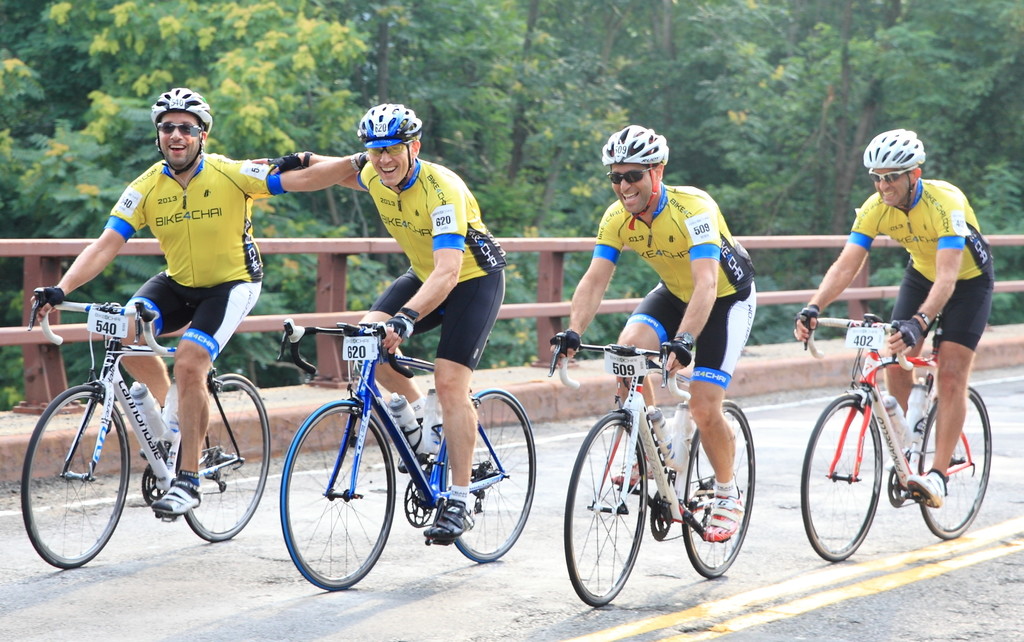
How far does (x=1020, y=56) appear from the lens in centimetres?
2553

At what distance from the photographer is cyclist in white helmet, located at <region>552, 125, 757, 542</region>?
234 inches

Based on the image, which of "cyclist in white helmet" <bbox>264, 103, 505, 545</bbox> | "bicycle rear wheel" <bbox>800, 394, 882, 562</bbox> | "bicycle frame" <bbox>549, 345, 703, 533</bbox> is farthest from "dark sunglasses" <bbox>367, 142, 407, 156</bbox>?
"bicycle rear wheel" <bbox>800, 394, 882, 562</bbox>

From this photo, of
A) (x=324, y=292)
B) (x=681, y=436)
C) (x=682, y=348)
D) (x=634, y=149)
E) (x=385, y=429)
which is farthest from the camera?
(x=324, y=292)

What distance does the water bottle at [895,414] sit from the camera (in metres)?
6.86

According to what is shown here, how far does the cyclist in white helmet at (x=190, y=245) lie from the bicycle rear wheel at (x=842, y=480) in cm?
278

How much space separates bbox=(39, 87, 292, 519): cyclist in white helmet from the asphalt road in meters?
0.62

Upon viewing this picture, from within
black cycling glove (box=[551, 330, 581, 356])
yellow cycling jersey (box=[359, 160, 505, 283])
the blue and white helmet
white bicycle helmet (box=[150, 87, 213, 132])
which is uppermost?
white bicycle helmet (box=[150, 87, 213, 132])

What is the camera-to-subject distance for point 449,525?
6066 millimetres

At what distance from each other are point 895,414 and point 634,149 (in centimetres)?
204

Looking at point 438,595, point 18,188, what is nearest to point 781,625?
point 438,595

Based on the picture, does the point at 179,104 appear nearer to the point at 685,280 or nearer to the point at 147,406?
the point at 147,406

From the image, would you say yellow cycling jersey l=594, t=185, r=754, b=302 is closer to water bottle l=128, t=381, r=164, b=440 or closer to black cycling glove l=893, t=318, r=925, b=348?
black cycling glove l=893, t=318, r=925, b=348

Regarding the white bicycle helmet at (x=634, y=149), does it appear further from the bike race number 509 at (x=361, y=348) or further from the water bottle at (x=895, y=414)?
the water bottle at (x=895, y=414)

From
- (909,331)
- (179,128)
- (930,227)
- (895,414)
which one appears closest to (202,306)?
(179,128)
